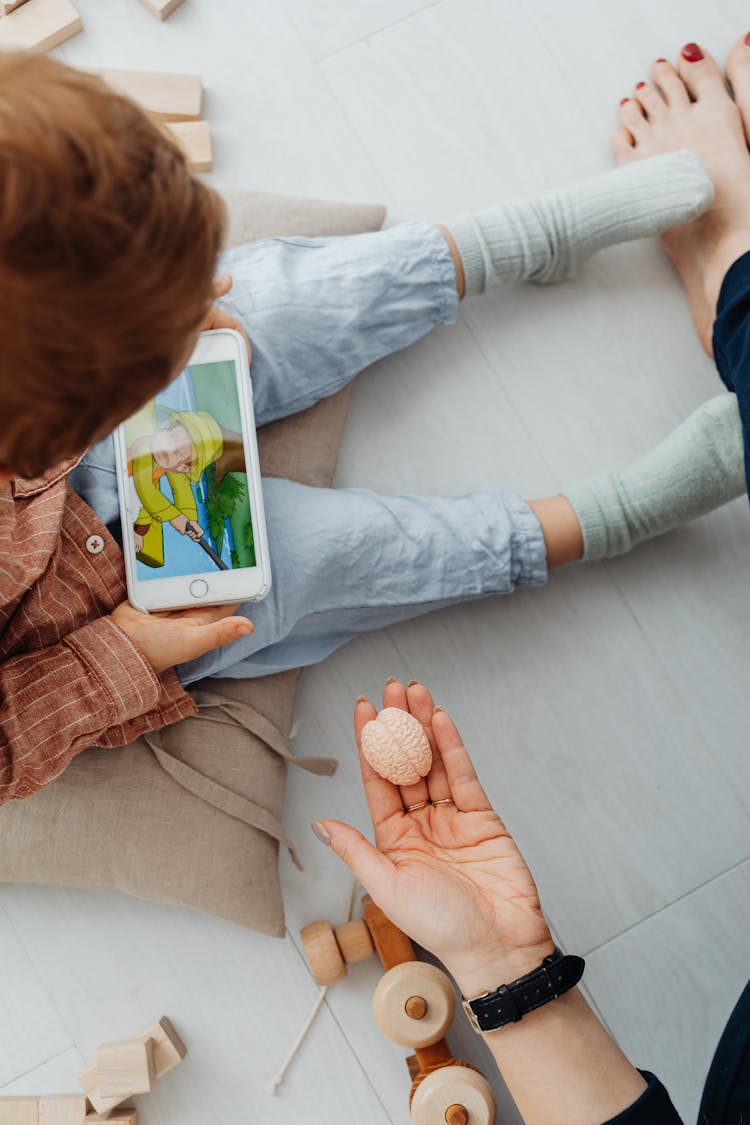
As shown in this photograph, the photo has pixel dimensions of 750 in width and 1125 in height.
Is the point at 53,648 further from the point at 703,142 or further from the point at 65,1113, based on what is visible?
the point at 703,142

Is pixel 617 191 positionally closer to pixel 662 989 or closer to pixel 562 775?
pixel 562 775

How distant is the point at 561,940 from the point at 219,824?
0.40 metres

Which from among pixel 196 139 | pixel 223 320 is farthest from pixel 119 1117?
pixel 196 139

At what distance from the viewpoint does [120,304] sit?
1.58 feet

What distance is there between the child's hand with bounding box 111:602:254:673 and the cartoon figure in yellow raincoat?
2.3 inches

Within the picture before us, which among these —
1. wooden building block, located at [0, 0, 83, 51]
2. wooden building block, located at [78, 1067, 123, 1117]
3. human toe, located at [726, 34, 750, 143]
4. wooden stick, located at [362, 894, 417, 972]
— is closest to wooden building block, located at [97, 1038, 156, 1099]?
wooden building block, located at [78, 1067, 123, 1117]

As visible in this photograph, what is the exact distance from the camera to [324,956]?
983 millimetres

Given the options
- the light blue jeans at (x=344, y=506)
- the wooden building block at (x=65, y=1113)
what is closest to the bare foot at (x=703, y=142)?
the light blue jeans at (x=344, y=506)

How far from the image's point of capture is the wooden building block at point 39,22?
112 centimetres

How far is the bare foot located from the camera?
1.09m

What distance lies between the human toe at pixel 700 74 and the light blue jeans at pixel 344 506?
0.40 metres

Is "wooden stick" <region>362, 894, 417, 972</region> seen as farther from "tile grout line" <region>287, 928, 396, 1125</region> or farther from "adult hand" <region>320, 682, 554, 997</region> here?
"adult hand" <region>320, 682, 554, 997</region>

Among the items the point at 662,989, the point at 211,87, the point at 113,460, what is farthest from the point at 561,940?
the point at 211,87

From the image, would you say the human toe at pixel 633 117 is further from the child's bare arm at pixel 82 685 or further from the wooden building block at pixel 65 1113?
the wooden building block at pixel 65 1113
